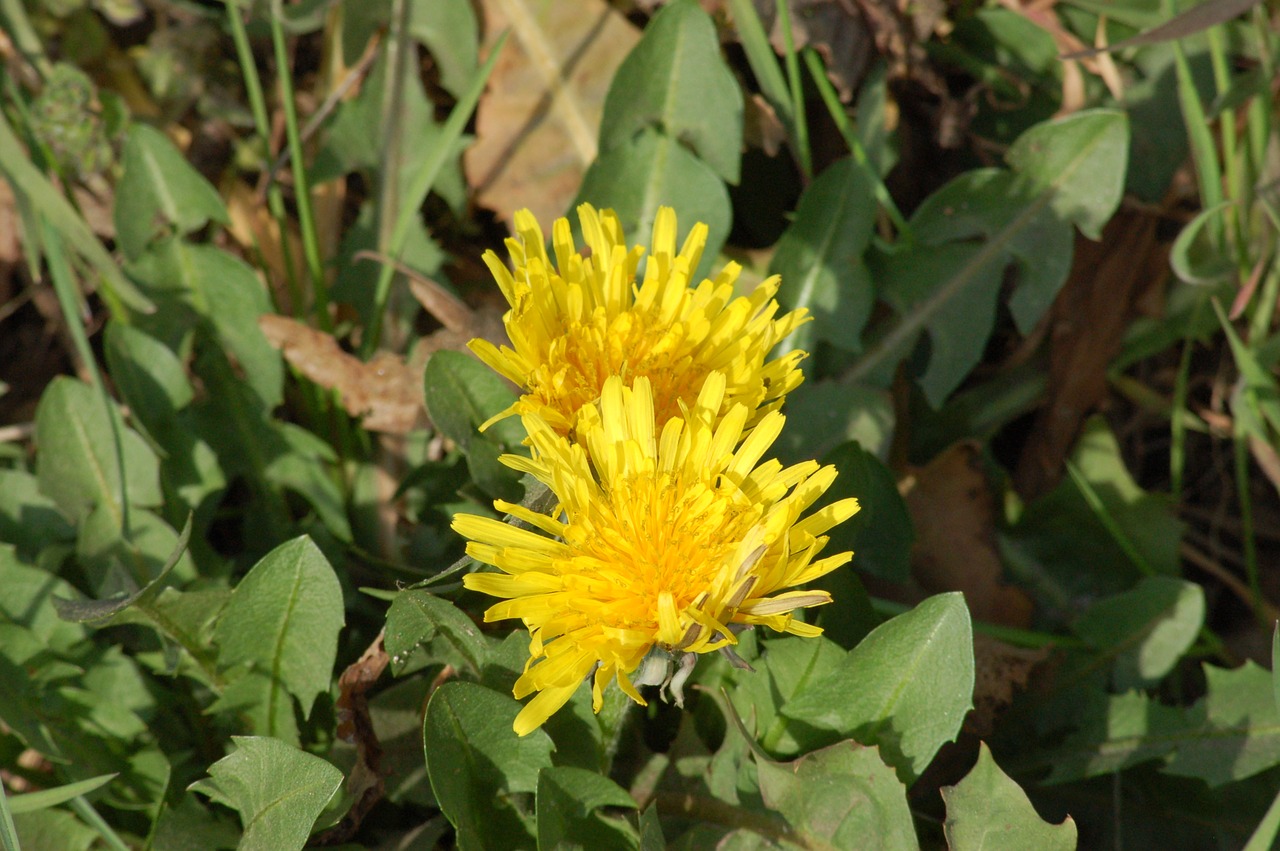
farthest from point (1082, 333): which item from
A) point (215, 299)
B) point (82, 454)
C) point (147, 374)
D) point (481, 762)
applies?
point (82, 454)

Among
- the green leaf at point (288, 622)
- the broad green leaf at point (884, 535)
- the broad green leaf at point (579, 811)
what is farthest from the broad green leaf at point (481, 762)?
the broad green leaf at point (884, 535)

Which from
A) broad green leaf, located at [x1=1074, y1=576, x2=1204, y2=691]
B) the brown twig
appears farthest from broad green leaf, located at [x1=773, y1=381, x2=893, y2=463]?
the brown twig

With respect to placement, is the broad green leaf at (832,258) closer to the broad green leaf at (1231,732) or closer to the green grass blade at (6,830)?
the broad green leaf at (1231,732)

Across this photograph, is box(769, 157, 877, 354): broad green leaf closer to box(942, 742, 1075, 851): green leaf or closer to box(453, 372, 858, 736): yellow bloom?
box(453, 372, 858, 736): yellow bloom

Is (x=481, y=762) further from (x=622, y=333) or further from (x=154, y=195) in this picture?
(x=154, y=195)

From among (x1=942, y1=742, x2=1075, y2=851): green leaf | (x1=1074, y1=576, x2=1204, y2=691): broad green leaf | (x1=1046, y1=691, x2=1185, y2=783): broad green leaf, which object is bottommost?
(x1=1046, y1=691, x2=1185, y2=783): broad green leaf

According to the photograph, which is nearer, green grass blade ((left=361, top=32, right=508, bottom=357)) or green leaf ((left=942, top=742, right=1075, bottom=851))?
green leaf ((left=942, top=742, right=1075, bottom=851))

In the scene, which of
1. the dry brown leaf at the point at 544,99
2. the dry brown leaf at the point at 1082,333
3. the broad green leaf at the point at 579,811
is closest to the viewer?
the broad green leaf at the point at 579,811
